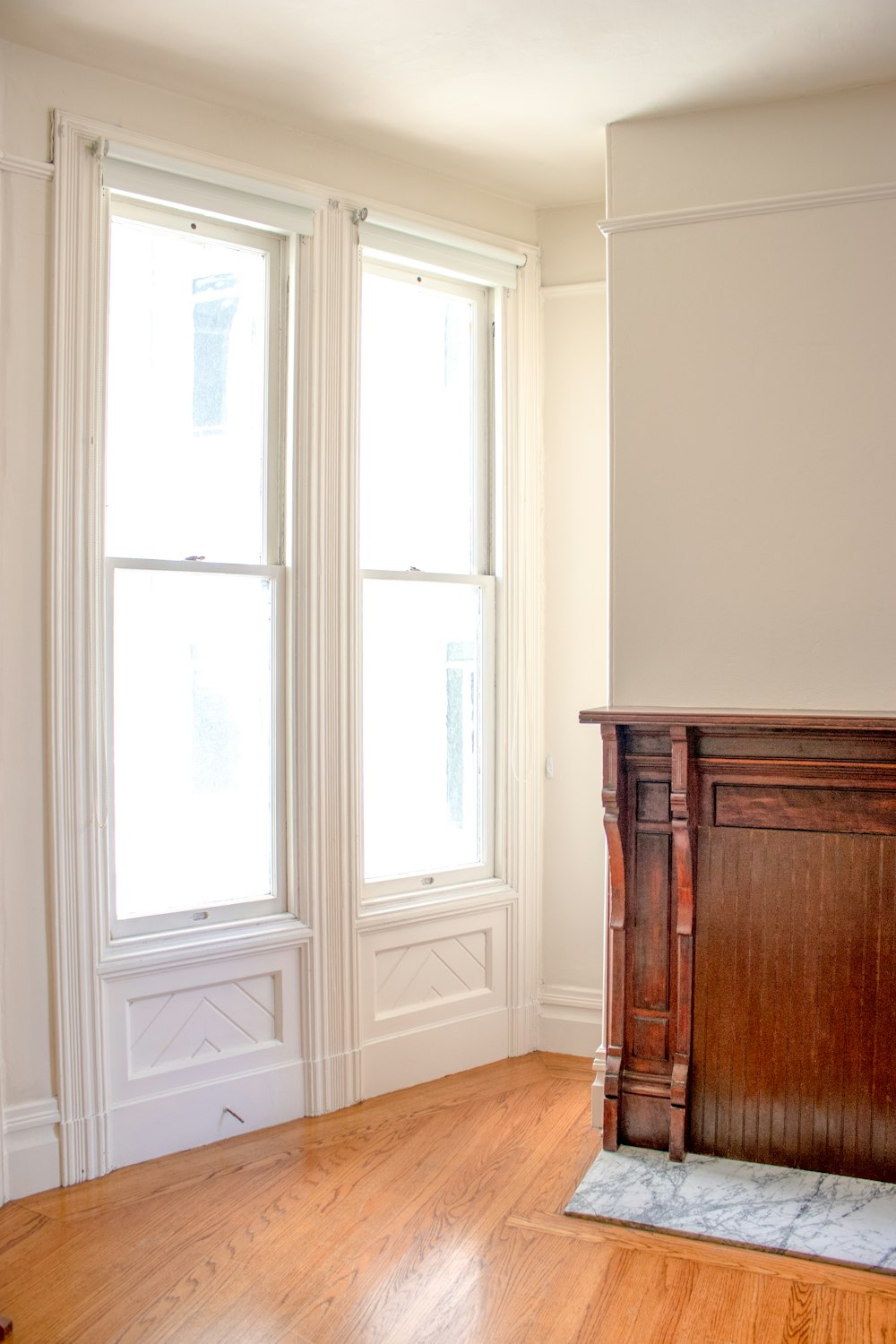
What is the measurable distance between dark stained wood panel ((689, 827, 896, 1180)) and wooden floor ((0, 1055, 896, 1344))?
1.43 feet

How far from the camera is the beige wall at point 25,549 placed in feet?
9.27

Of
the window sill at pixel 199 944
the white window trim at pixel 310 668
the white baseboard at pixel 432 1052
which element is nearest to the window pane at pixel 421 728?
the white window trim at pixel 310 668

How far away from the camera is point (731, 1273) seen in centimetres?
247

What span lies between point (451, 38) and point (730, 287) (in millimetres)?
996

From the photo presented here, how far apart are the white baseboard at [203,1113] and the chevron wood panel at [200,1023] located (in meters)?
0.09

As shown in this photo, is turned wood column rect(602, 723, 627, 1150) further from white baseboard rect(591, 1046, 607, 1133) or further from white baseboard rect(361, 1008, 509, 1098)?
white baseboard rect(361, 1008, 509, 1098)

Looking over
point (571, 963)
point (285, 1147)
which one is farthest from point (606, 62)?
point (285, 1147)

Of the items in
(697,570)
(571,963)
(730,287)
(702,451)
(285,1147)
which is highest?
(730,287)

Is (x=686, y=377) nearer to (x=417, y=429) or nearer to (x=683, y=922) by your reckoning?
(x=417, y=429)

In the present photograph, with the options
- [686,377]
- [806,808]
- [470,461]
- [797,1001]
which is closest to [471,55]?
[686,377]

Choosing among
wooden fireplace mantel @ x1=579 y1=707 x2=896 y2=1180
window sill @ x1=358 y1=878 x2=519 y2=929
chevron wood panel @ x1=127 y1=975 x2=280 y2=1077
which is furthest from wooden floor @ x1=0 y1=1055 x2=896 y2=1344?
window sill @ x1=358 y1=878 x2=519 y2=929

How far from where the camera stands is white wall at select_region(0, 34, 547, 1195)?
2822 millimetres

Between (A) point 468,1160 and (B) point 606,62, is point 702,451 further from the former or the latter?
(A) point 468,1160

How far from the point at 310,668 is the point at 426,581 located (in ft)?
1.77
